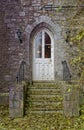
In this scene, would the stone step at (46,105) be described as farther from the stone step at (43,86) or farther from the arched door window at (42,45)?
the arched door window at (42,45)

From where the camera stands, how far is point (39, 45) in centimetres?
1567

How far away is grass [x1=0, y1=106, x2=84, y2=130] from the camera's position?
1055 cm

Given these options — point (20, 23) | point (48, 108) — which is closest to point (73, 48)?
point (20, 23)

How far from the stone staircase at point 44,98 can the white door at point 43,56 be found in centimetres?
84

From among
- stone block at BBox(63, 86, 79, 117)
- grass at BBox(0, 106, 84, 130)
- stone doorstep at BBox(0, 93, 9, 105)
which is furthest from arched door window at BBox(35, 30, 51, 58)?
grass at BBox(0, 106, 84, 130)

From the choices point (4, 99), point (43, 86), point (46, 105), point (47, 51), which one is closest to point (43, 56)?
point (47, 51)

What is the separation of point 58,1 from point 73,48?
2.42m

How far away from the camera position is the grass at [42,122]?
1055 cm

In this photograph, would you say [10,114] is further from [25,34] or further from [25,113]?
[25,34]

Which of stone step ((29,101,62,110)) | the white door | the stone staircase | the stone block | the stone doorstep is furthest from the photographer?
the white door

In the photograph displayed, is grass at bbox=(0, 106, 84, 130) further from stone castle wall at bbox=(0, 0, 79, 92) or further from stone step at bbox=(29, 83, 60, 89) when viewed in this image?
stone castle wall at bbox=(0, 0, 79, 92)

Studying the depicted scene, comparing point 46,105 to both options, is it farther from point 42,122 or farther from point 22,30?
point 22,30

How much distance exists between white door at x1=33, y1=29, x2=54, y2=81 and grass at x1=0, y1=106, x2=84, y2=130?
142 inches

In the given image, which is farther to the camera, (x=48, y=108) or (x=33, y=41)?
(x=33, y=41)
